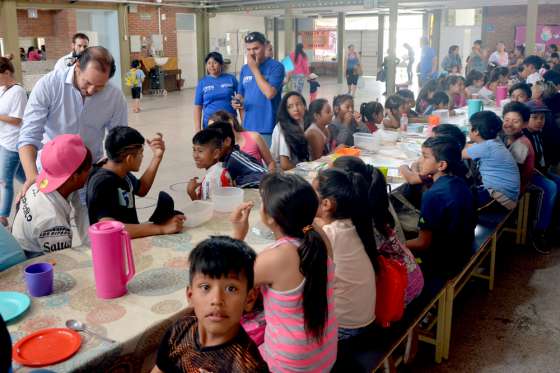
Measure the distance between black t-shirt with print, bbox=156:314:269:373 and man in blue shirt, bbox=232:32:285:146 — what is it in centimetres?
311

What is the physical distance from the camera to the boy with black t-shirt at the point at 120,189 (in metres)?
2.16

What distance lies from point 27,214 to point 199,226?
2.33ft

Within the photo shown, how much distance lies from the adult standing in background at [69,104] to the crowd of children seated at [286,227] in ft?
1.40

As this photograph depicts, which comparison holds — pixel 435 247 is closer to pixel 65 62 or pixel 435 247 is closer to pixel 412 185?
pixel 412 185

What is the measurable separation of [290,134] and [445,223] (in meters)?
1.49

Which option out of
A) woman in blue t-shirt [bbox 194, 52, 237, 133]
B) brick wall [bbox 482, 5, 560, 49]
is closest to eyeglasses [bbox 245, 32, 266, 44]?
woman in blue t-shirt [bbox 194, 52, 237, 133]

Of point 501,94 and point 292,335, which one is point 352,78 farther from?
point 292,335

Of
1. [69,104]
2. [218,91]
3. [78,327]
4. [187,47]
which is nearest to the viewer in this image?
[78,327]

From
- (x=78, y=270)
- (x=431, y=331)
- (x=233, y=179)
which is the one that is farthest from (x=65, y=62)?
(x=431, y=331)

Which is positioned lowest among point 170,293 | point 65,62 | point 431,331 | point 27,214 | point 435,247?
point 431,331

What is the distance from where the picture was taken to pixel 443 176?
2.76 m

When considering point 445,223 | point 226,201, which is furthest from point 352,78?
point 226,201

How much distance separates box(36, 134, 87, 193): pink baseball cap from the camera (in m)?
2.05

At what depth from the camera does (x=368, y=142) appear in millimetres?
4207
